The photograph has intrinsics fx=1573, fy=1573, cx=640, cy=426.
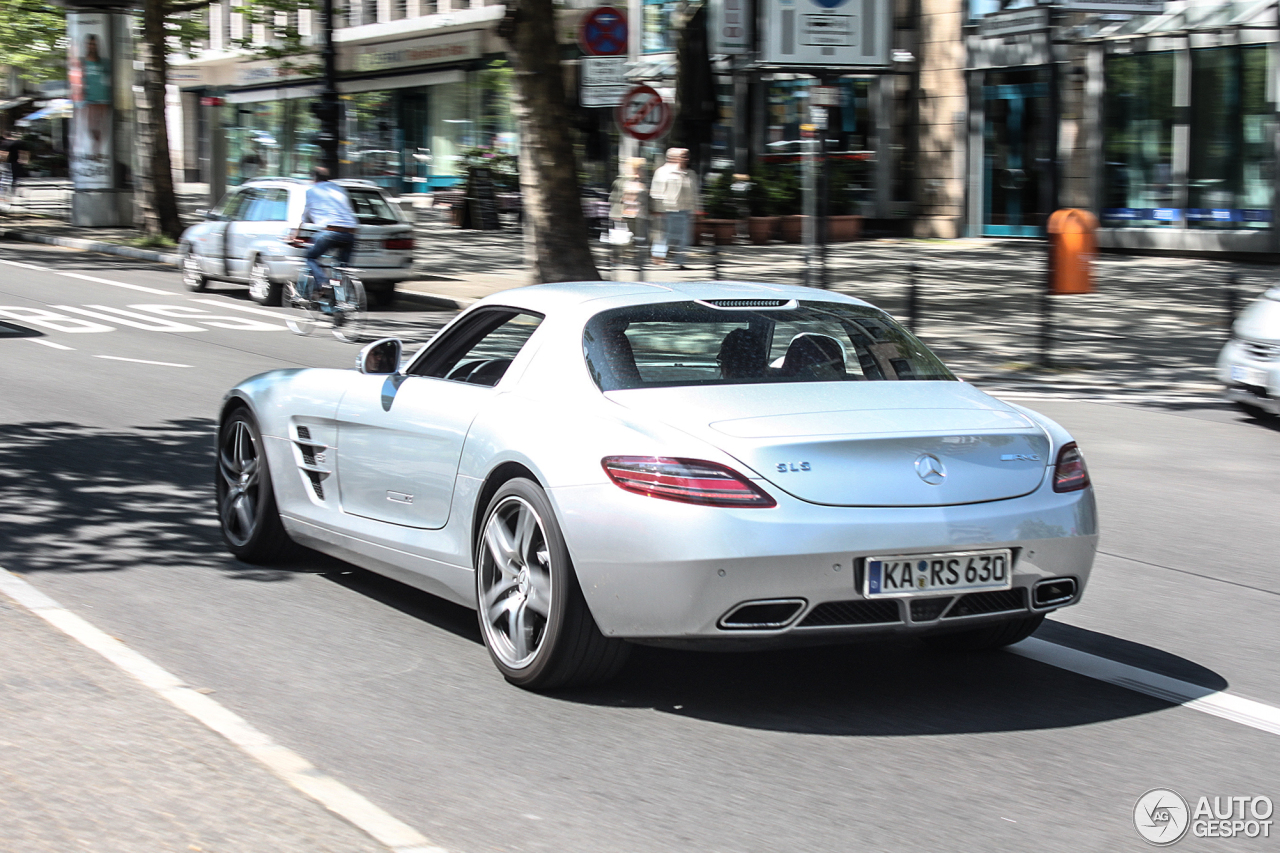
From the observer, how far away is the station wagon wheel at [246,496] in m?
6.66

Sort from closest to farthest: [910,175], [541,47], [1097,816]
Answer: [1097,816], [541,47], [910,175]

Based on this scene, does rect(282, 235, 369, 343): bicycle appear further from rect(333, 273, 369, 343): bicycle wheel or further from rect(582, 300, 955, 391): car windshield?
rect(582, 300, 955, 391): car windshield

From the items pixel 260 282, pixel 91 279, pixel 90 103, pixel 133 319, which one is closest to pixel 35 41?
pixel 90 103

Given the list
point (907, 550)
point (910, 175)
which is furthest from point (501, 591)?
point (910, 175)

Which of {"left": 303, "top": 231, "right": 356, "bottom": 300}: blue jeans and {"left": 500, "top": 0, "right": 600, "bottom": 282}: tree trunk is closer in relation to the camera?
{"left": 303, "top": 231, "right": 356, "bottom": 300}: blue jeans

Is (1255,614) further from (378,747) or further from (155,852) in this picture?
(155,852)

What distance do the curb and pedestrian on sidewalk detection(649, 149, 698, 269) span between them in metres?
9.24

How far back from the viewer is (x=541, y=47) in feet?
64.6

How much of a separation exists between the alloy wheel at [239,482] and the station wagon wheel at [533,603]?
1930 mm

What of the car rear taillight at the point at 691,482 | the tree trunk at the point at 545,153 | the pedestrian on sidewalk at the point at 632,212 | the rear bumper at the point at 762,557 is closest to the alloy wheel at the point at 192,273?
the tree trunk at the point at 545,153

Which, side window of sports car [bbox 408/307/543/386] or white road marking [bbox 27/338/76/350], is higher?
side window of sports car [bbox 408/307/543/386]

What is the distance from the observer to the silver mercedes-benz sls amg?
14.6 ft

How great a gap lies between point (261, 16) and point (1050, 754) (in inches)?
1252

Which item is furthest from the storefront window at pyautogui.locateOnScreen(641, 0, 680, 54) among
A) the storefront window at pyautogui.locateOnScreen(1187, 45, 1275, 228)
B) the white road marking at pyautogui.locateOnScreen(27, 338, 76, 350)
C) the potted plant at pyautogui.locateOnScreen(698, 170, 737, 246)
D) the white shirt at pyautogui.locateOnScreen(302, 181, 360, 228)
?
the white road marking at pyautogui.locateOnScreen(27, 338, 76, 350)
